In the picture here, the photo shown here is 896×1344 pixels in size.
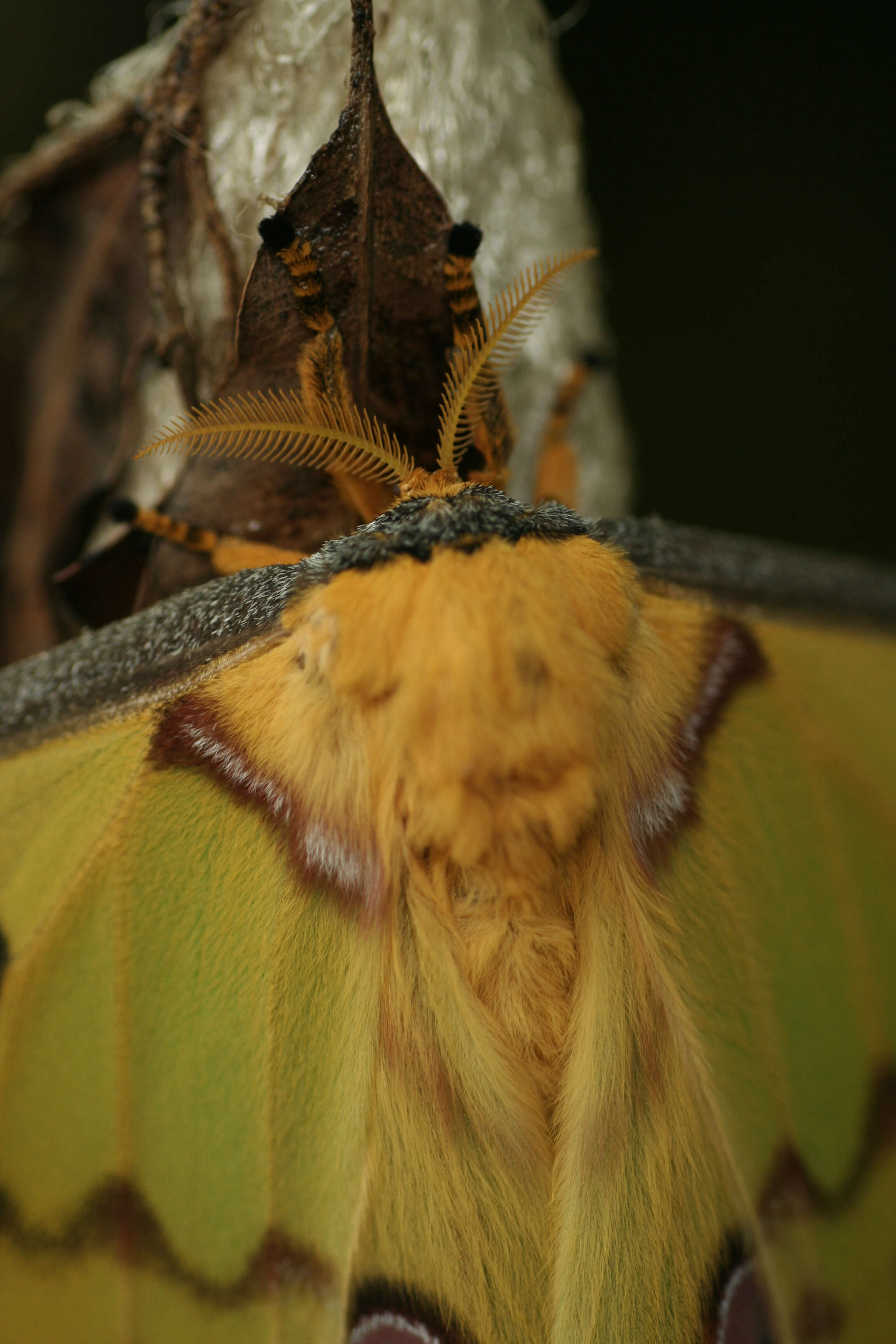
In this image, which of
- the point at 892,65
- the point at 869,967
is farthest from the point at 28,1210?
the point at 892,65

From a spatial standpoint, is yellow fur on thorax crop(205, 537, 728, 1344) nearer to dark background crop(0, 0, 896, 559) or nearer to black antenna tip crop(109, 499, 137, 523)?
black antenna tip crop(109, 499, 137, 523)

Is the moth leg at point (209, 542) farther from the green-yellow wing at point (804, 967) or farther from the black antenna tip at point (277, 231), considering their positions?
the green-yellow wing at point (804, 967)

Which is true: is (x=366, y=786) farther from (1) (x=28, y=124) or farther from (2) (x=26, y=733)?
(1) (x=28, y=124)

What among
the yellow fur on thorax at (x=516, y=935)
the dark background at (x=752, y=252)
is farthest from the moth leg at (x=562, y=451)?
the dark background at (x=752, y=252)

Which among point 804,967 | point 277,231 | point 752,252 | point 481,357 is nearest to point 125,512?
point 277,231

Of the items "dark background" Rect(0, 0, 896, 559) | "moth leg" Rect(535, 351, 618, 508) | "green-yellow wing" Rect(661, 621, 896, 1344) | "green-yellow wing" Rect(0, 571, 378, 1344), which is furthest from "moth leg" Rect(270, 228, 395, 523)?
"dark background" Rect(0, 0, 896, 559)
